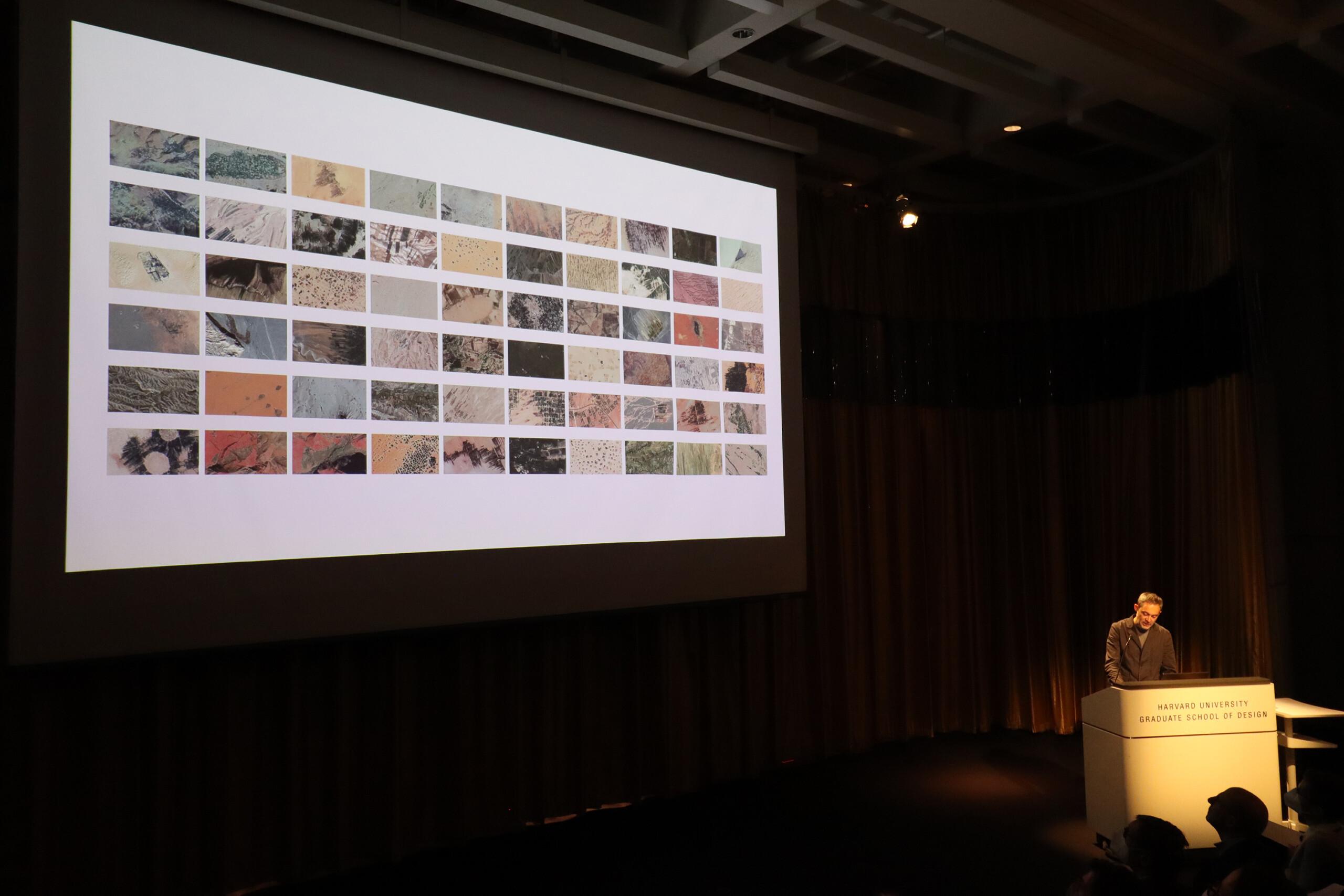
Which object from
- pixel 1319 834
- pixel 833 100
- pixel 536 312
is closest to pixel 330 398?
pixel 536 312

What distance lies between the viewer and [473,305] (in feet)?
13.2

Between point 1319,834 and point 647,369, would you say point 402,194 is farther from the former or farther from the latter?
point 1319,834

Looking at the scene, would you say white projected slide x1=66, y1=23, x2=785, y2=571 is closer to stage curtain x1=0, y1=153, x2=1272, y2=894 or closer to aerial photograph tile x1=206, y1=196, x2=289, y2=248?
aerial photograph tile x1=206, y1=196, x2=289, y2=248

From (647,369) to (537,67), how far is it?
1.45m

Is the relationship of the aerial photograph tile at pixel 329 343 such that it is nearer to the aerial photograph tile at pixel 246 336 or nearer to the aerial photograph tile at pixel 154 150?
the aerial photograph tile at pixel 246 336

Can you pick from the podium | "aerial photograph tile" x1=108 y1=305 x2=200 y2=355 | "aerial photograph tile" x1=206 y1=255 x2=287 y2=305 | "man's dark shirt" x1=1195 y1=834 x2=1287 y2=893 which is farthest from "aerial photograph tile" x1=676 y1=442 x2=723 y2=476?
"man's dark shirt" x1=1195 y1=834 x2=1287 y2=893

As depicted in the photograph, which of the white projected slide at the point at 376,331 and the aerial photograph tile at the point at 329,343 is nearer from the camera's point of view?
the white projected slide at the point at 376,331

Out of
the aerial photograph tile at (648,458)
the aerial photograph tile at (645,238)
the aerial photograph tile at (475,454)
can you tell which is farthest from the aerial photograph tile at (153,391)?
the aerial photograph tile at (645,238)

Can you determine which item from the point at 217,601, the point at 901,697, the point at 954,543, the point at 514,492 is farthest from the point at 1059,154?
the point at 217,601

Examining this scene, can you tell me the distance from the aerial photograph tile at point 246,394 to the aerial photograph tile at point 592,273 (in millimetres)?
1371

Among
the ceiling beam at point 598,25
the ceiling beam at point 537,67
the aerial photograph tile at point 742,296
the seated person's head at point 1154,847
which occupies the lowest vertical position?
the seated person's head at point 1154,847

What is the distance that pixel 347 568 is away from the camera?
366 cm

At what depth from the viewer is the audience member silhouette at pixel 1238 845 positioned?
2059mm

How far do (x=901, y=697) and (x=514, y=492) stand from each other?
321 centimetres
